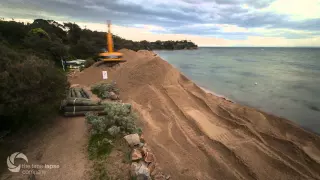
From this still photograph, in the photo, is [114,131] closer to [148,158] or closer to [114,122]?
[114,122]

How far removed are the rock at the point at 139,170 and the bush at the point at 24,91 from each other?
4.29m

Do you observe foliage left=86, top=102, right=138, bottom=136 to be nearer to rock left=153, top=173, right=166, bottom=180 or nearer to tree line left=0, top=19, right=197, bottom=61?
rock left=153, top=173, right=166, bottom=180

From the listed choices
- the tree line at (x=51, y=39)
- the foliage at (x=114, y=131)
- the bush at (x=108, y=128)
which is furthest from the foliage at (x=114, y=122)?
the tree line at (x=51, y=39)

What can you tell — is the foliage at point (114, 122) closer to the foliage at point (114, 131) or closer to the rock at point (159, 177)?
the foliage at point (114, 131)

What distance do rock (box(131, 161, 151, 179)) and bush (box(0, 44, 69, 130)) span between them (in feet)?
14.1

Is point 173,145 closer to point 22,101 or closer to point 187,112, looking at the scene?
point 187,112

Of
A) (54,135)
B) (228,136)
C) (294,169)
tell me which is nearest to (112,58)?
(54,135)

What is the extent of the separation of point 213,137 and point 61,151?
6550 mm

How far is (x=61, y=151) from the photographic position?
6496 mm

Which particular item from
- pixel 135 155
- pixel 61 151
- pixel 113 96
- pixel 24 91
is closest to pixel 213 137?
pixel 135 155

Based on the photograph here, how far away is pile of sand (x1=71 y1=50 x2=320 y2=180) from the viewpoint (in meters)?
6.82

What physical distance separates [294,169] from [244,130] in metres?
2.91

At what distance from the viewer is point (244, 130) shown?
31.7 feet

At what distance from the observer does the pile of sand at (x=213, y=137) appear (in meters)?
6.82
